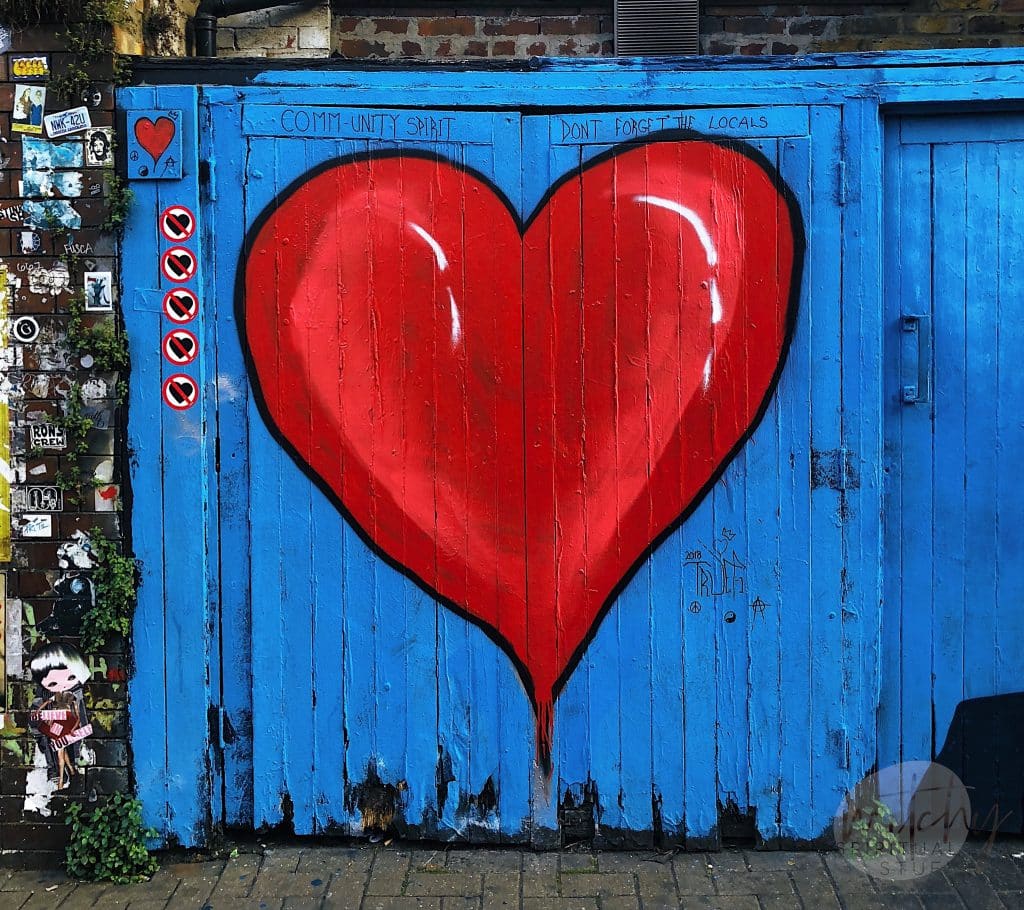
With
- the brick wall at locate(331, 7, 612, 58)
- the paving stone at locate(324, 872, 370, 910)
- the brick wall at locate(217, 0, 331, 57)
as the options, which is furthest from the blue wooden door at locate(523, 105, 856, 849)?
the brick wall at locate(217, 0, 331, 57)

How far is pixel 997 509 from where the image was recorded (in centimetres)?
306

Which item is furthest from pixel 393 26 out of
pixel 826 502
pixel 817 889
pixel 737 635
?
pixel 817 889

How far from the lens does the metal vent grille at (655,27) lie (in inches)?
137

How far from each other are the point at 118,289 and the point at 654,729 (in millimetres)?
2430

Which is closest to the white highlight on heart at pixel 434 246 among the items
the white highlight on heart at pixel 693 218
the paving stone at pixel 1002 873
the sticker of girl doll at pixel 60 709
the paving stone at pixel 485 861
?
the white highlight on heart at pixel 693 218

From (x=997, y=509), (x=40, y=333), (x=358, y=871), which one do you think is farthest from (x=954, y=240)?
(x=40, y=333)

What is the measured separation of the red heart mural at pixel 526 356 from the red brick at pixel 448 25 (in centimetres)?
89

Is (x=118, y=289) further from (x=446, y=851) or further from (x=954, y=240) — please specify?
(x=954, y=240)

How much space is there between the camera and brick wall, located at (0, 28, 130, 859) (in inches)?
117

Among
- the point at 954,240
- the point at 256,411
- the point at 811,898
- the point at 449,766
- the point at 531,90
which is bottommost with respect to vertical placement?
the point at 811,898

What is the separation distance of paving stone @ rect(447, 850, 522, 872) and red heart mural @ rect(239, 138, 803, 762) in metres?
0.40

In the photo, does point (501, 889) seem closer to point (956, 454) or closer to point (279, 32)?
point (956, 454)

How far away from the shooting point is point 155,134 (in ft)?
9.70

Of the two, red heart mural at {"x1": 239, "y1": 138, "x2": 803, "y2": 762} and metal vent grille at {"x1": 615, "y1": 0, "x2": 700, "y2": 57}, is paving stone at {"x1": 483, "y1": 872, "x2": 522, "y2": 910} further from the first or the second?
metal vent grille at {"x1": 615, "y1": 0, "x2": 700, "y2": 57}
